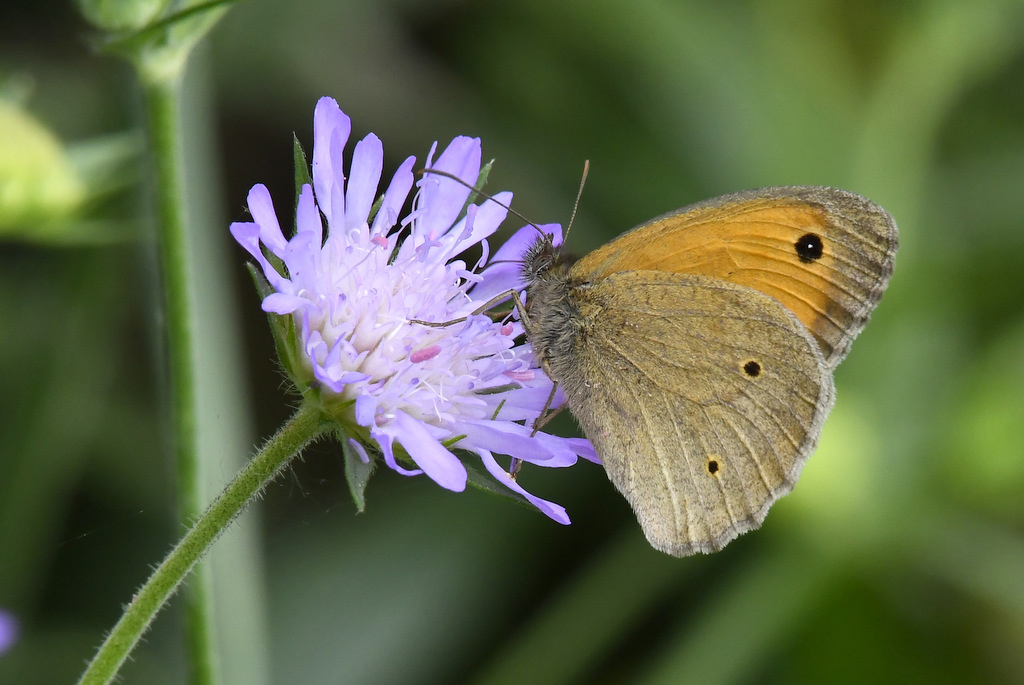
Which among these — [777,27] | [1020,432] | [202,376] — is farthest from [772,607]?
[777,27]

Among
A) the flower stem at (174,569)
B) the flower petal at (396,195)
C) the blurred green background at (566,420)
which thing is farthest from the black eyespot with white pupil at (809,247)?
the blurred green background at (566,420)

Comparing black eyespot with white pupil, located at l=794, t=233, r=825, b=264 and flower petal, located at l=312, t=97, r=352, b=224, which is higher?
black eyespot with white pupil, located at l=794, t=233, r=825, b=264

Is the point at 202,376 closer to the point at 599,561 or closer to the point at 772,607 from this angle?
the point at 599,561

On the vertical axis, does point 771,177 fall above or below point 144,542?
above

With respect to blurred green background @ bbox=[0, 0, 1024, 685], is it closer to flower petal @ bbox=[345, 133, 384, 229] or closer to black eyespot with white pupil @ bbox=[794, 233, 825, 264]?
flower petal @ bbox=[345, 133, 384, 229]

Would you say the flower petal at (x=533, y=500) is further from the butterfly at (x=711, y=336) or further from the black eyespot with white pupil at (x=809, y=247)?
the black eyespot with white pupil at (x=809, y=247)

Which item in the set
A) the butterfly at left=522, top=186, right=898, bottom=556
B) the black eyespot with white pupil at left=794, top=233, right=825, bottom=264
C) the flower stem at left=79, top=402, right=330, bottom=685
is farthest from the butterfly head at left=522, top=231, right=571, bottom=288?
the flower stem at left=79, top=402, right=330, bottom=685
